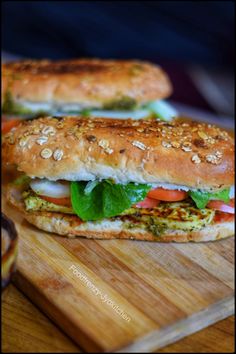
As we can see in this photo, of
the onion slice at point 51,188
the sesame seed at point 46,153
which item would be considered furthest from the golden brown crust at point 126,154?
the onion slice at point 51,188

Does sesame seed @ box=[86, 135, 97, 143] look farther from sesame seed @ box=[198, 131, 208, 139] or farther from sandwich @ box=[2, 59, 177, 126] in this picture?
sandwich @ box=[2, 59, 177, 126]

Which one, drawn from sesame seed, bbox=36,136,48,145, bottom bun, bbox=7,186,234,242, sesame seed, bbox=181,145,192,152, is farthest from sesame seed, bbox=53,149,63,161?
sesame seed, bbox=181,145,192,152

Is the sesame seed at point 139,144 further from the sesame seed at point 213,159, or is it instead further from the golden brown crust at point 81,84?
the golden brown crust at point 81,84

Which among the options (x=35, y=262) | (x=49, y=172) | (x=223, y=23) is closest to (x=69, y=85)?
(x=49, y=172)

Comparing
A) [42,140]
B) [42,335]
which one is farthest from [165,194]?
[42,335]

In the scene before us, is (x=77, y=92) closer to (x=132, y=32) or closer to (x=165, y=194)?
(x=165, y=194)

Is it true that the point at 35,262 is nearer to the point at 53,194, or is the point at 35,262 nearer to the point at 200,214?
the point at 53,194
